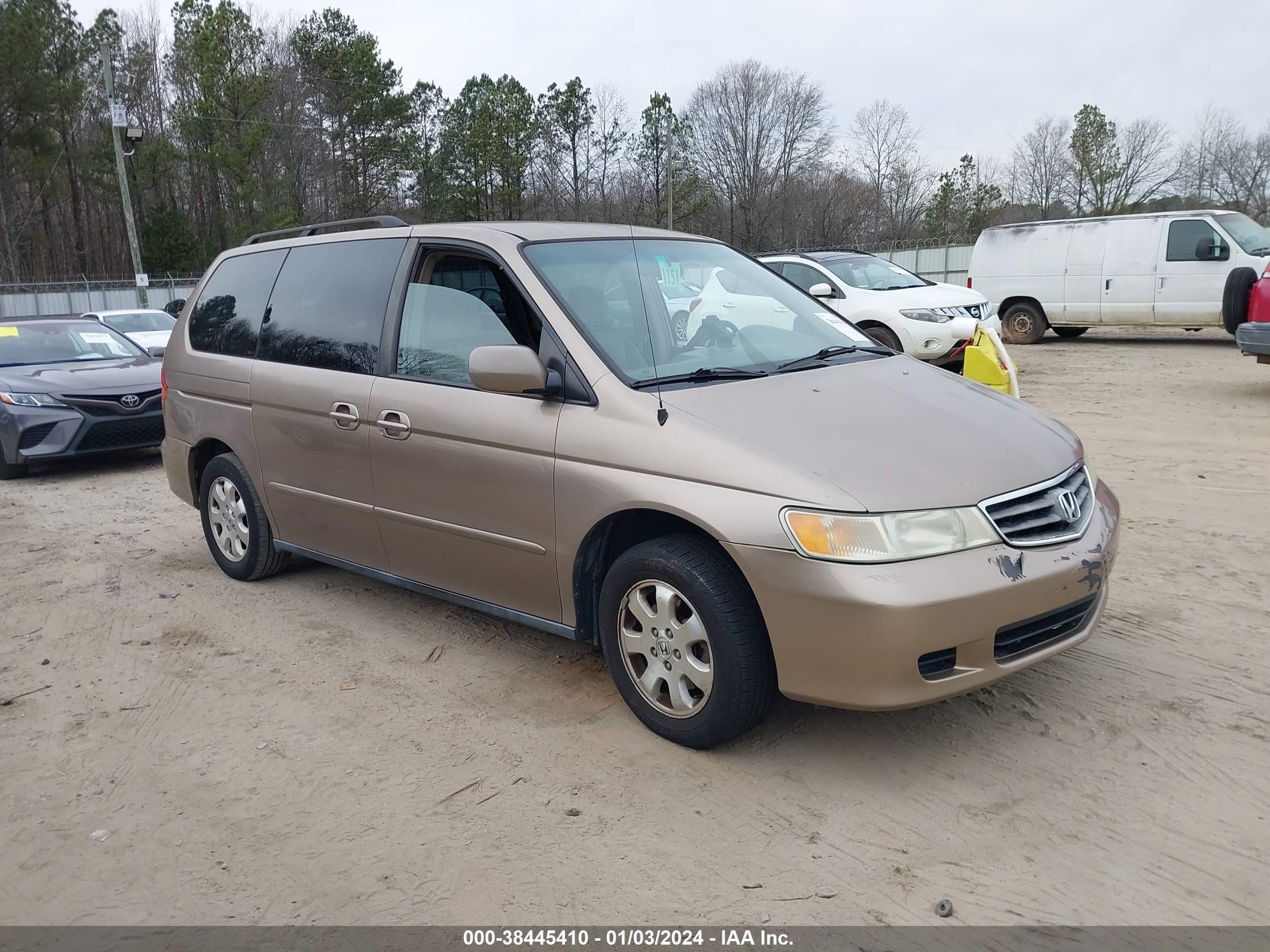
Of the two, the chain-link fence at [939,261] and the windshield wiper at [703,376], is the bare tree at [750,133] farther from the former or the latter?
the windshield wiper at [703,376]

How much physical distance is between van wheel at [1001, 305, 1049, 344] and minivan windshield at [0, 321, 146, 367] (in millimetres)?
13601

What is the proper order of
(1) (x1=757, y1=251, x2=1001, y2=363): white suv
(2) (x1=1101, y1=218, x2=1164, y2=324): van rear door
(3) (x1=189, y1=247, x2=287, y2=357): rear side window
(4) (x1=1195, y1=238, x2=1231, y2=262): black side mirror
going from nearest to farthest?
(3) (x1=189, y1=247, x2=287, y2=357): rear side window
(1) (x1=757, y1=251, x2=1001, y2=363): white suv
(4) (x1=1195, y1=238, x2=1231, y2=262): black side mirror
(2) (x1=1101, y1=218, x2=1164, y2=324): van rear door

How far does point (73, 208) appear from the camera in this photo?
48.0 meters

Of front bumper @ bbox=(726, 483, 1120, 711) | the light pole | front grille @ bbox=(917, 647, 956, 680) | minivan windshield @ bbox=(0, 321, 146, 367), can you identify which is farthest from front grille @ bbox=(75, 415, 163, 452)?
the light pole

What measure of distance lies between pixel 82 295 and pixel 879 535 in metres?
40.7

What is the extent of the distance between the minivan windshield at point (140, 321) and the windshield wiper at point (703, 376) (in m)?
14.2

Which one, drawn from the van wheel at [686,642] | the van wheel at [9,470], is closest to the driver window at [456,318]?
the van wheel at [686,642]

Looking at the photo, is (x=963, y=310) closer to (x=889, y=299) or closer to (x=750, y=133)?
(x=889, y=299)

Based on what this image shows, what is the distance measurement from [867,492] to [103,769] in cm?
288

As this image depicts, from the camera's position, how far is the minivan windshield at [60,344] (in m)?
9.88

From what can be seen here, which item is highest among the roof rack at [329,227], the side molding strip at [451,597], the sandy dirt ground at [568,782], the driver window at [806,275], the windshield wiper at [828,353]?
the roof rack at [329,227]

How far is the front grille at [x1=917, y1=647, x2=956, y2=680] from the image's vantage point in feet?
9.85

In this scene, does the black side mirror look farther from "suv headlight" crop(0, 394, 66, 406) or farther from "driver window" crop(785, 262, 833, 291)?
"suv headlight" crop(0, 394, 66, 406)

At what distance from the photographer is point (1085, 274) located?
1594cm
